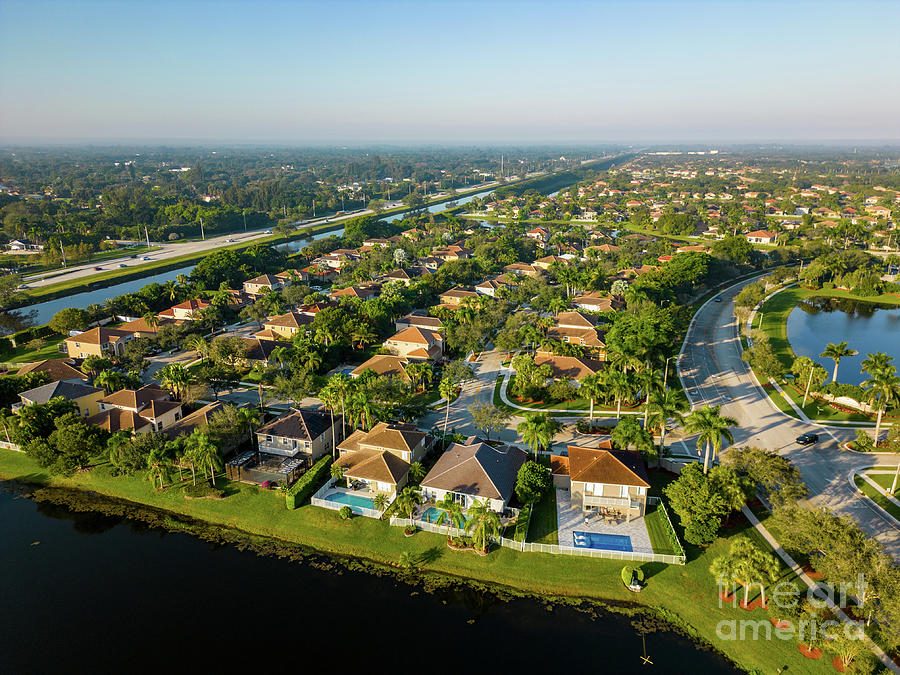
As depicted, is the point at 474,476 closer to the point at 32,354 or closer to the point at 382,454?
the point at 382,454

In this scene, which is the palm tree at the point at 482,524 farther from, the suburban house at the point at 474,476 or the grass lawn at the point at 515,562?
the suburban house at the point at 474,476

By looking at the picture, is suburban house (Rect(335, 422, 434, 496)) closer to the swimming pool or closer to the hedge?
the swimming pool

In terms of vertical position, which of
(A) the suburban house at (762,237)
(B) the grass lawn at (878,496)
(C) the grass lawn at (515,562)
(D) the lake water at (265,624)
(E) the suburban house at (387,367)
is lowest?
(D) the lake water at (265,624)

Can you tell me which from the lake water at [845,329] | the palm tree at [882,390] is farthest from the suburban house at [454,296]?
the palm tree at [882,390]

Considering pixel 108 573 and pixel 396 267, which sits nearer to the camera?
pixel 108 573

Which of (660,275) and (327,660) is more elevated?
(660,275)

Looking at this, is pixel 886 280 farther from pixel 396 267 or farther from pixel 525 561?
pixel 525 561

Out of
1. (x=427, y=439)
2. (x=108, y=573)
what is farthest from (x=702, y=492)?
(x=108, y=573)
